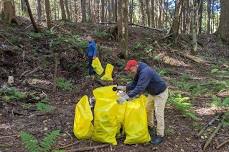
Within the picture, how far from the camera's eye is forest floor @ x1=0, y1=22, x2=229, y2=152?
25.8 feet

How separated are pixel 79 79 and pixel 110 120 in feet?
17.3

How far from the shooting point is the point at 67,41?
1523 centimetres

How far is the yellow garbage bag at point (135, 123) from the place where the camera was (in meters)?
7.40

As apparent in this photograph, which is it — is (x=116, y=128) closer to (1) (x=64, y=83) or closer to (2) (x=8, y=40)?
(1) (x=64, y=83)

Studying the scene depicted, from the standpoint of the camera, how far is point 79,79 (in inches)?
492

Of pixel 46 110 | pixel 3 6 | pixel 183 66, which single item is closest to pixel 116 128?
pixel 46 110

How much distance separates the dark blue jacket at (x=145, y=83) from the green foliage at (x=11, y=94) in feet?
11.0

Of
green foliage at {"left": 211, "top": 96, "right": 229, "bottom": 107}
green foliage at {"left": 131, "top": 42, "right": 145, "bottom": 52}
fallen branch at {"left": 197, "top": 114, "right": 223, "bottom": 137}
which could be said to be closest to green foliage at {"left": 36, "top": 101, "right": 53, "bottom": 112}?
fallen branch at {"left": 197, "top": 114, "right": 223, "bottom": 137}

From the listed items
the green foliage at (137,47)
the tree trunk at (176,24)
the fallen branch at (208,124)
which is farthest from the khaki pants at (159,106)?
the tree trunk at (176,24)

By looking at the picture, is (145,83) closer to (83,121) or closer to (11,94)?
(83,121)

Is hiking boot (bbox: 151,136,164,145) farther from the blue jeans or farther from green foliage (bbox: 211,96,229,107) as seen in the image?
the blue jeans

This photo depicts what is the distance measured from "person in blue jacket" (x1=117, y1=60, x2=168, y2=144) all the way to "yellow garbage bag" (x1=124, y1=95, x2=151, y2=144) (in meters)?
0.24

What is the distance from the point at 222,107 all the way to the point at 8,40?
798 cm

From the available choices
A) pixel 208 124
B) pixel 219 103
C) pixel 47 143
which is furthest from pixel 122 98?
pixel 219 103
